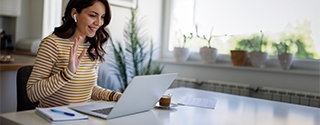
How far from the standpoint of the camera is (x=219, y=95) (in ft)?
6.84

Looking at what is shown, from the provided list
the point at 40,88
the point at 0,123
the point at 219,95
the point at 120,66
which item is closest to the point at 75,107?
the point at 40,88

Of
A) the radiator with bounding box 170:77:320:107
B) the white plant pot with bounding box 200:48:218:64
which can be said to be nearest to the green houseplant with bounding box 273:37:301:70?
the radiator with bounding box 170:77:320:107

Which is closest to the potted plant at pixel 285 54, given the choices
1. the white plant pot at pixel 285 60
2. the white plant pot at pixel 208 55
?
the white plant pot at pixel 285 60

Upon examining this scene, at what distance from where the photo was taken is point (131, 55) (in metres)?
3.50

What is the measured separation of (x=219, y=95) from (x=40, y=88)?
1.18 m

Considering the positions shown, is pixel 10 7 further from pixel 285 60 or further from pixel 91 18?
pixel 285 60

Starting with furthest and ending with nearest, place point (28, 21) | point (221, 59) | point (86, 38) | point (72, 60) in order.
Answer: point (28, 21)
point (221, 59)
point (86, 38)
point (72, 60)

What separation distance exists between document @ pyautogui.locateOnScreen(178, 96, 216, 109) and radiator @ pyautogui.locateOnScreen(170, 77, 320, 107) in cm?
121

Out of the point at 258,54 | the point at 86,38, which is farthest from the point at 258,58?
the point at 86,38

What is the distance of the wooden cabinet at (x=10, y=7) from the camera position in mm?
3992

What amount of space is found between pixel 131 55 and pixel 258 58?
1.35m

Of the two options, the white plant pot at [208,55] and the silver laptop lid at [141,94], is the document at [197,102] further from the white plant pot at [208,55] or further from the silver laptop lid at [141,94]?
the white plant pot at [208,55]

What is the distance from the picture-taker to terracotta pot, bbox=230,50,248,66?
10.0 feet

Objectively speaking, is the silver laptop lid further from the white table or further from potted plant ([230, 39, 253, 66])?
potted plant ([230, 39, 253, 66])
